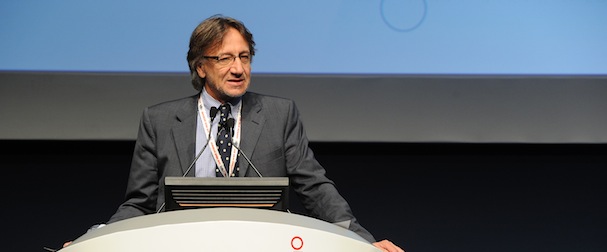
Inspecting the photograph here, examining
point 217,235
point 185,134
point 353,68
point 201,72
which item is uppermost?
point 353,68

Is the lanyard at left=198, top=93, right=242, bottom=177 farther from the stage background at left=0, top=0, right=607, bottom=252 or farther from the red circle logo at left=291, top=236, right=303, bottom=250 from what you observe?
the stage background at left=0, top=0, right=607, bottom=252

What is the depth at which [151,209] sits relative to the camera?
2.15 m

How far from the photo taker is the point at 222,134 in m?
2.09

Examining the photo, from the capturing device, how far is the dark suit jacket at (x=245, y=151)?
210 centimetres

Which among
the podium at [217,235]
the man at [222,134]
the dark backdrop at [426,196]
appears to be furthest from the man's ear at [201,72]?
the dark backdrop at [426,196]

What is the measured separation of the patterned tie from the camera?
6.70 feet

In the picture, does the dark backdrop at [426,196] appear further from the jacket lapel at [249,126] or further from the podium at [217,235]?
the podium at [217,235]

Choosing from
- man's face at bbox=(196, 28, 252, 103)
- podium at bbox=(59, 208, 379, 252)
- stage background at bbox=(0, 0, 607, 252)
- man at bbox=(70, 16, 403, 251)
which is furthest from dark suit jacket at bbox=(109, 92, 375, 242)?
stage background at bbox=(0, 0, 607, 252)

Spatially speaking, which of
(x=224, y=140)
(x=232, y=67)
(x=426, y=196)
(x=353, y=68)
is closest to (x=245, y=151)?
(x=224, y=140)

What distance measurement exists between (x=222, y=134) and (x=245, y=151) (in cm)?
7

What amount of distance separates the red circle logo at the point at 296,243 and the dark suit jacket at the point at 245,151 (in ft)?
2.39

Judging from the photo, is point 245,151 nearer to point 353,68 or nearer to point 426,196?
point 353,68

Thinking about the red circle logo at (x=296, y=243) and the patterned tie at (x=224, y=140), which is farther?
the patterned tie at (x=224, y=140)

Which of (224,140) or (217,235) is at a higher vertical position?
(224,140)
